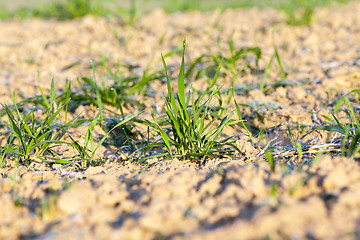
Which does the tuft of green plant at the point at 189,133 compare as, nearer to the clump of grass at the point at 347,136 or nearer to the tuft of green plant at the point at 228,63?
the clump of grass at the point at 347,136

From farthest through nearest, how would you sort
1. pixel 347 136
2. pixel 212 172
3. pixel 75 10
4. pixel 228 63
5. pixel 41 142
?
pixel 75 10 < pixel 228 63 < pixel 41 142 < pixel 347 136 < pixel 212 172

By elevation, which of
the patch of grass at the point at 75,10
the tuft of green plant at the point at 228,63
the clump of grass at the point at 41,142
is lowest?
the clump of grass at the point at 41,142

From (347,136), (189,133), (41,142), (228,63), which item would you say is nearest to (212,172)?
(189,133)

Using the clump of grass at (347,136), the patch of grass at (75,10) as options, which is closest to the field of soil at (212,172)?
the clump of grass at (347,136)

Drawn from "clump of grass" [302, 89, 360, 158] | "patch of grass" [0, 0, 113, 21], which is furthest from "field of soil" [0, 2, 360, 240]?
"patch of grass" [0, 0, 113, 21]

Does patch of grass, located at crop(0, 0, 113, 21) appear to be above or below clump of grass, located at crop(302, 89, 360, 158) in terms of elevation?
above

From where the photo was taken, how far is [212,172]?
1.50m

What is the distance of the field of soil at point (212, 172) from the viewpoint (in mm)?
1130

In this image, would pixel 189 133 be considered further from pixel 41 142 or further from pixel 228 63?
pixel 228 63

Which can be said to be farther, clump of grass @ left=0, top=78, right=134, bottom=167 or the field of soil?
clump of grass @ left=0, top=78, right=134, bottom=167

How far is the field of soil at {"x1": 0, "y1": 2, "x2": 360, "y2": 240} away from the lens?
1.13 metres

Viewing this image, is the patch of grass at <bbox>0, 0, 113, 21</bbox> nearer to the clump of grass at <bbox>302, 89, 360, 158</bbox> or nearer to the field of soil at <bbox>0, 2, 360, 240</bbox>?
the field of soil at <bbox>0, 2, 360, 240</bbox>

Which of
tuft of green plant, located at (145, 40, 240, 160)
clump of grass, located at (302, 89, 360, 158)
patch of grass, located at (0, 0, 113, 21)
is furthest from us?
patch of grass, located at (0, 0, 113, 21)

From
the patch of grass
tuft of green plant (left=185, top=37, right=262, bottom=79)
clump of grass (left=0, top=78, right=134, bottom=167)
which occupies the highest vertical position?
the patch of grass
